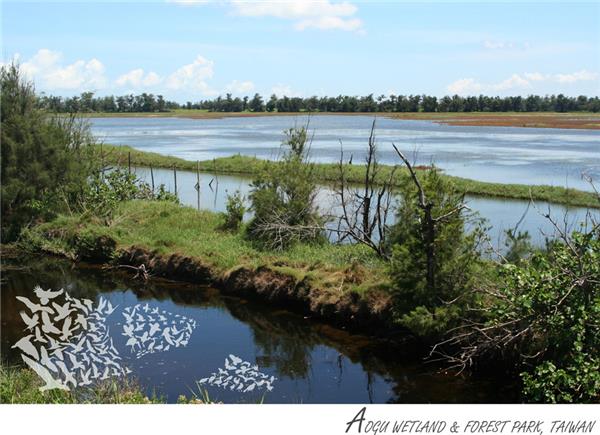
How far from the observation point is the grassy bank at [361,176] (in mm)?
24941

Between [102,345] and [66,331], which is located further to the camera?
[102,345]

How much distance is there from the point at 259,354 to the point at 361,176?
20.3 meters

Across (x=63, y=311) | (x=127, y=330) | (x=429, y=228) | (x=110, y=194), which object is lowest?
(x=127, y=330)

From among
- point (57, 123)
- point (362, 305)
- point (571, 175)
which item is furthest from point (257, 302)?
point (571, 175)

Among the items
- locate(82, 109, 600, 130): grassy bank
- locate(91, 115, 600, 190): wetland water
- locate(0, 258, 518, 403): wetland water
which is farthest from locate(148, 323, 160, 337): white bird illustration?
locate(82, 109, 600, 130): grassy bank

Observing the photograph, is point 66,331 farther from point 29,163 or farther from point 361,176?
point 361,176

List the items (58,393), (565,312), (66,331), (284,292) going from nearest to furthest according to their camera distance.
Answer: (58,393) < (565,312) < (66,331) < (284,292)

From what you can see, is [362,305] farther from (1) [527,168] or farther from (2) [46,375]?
(1) [527,168]

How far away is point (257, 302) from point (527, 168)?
24.8 m

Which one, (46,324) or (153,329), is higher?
(46,324)

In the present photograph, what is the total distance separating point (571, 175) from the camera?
1253 inches

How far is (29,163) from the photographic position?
20062 millimetres

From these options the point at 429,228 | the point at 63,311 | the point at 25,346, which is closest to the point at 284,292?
the point at 429,228

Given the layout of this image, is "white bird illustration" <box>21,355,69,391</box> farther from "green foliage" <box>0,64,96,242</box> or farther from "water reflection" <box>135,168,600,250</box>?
"green foliage" <box>0,64,96,242</box>
